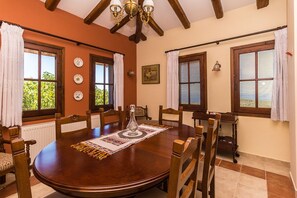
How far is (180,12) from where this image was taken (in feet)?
10.2

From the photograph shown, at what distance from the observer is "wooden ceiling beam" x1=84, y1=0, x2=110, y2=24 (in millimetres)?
2909

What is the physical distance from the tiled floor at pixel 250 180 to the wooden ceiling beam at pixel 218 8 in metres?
2.71

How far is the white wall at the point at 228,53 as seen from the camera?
270cm

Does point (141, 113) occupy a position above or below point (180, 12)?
below

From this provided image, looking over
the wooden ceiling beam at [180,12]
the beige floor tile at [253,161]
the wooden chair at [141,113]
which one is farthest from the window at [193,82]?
the beige floor tile at [253,161]

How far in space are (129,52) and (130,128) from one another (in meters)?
3.08

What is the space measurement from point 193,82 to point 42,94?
9.82 feet

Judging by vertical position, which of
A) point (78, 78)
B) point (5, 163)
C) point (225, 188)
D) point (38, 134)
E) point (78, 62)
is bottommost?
point (225, 188)

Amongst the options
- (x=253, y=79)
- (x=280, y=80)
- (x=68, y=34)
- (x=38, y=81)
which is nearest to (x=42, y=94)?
(x=38, y=81)

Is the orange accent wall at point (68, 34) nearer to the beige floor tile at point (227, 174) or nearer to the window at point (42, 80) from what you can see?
the window at point (42, 80)

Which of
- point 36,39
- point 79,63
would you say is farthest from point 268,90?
point 36,39

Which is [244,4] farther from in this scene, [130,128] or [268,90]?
[130,128]

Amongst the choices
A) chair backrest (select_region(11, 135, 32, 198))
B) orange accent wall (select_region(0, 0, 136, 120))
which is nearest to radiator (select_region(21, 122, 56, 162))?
orange accent wall (select_region(0, 0, 136, 120))

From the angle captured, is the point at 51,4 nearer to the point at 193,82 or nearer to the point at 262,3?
the point at 193,82
